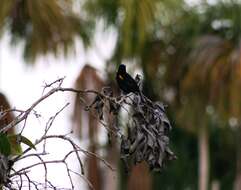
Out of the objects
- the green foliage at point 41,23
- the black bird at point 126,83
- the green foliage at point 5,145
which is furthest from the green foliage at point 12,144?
the green foliage at point 41,23

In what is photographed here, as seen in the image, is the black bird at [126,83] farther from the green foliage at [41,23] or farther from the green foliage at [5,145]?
the green foliage at [41,23]

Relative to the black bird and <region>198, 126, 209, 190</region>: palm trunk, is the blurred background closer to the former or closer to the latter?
<region>198, 126, 209, 190</region>: palm trunk

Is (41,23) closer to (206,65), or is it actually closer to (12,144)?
(206,65)

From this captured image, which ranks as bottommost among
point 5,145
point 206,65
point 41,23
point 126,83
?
point 5,145

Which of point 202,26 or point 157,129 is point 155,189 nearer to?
point 202,26

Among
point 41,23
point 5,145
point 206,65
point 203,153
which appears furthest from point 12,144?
point 203,153

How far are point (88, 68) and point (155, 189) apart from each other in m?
5.45

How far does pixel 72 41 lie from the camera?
35.3ft

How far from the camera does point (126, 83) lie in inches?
180

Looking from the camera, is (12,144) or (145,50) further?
(145,50)

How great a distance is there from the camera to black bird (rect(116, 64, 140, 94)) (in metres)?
4.41

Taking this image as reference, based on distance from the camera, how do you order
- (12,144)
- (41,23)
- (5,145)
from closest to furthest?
(5,145), (12,144), (41,23)

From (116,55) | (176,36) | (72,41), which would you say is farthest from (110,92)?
(176,36)

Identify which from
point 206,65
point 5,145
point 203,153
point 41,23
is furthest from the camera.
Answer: point 203,153
